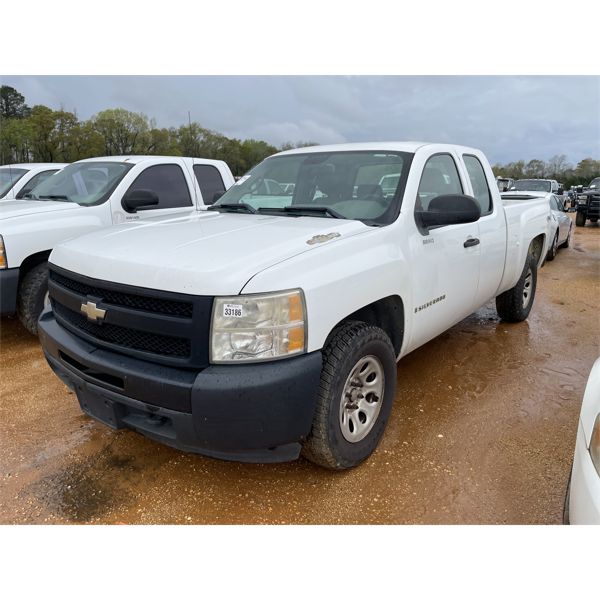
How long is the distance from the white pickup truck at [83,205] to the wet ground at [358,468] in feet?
2.64

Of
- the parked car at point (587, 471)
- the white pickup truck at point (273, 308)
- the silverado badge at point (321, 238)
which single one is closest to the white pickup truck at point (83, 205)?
the white pickup truck at point (273, 308)

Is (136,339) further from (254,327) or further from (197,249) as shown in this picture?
(254,327)

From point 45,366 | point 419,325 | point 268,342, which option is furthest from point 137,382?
point 45,366

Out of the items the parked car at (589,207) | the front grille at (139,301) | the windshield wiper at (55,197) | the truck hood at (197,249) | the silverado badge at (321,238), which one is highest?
the silverado badge at (321,238)

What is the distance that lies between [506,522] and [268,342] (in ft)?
4.88

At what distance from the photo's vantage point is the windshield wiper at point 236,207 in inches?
143

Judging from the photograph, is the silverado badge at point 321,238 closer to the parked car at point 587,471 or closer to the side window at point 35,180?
the parked car at point 587,471

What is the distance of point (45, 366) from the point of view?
4.38 m

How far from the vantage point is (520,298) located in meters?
5.42

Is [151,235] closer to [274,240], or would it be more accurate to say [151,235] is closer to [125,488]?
[274,240]

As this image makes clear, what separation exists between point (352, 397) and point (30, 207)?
4.17m

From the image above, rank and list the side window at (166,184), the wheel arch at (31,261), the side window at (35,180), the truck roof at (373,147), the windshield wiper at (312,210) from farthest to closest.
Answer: the side window at (35,180), the side window at (166,184), the wheel arch at (31,261), the truck roof at (373,147), the windshield wiper at (312,210)

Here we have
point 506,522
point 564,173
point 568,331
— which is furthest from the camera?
point 564,173

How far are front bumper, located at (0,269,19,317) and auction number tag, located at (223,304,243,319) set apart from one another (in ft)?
10.6
